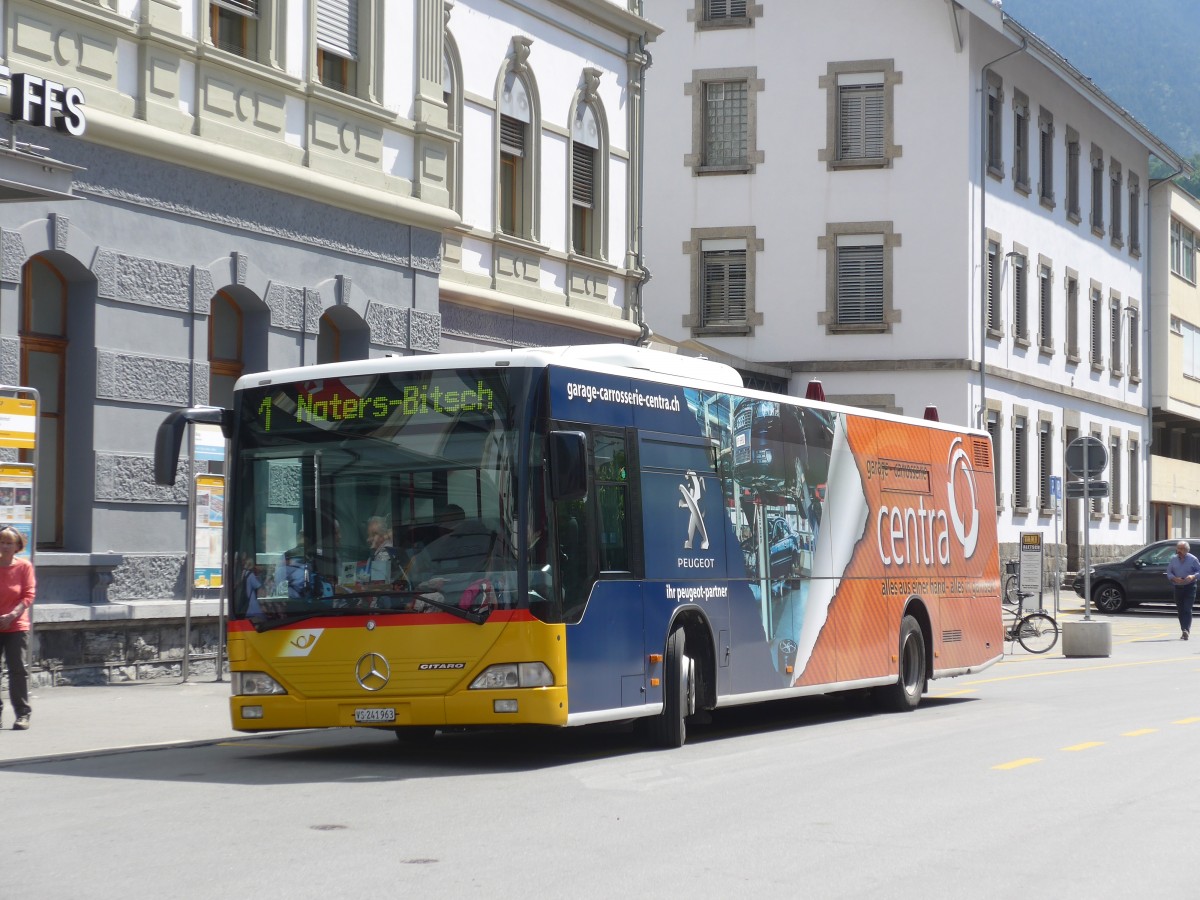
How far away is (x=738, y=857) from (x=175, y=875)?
100 inches

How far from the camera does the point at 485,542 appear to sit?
12.7 metres

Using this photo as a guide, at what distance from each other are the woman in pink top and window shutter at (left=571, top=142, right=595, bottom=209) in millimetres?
14408

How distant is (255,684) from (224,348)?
Result: 8286 millimetres

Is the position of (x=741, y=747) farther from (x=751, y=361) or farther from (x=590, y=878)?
(x=751, y=361)

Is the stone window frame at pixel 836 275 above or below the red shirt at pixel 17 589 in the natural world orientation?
above

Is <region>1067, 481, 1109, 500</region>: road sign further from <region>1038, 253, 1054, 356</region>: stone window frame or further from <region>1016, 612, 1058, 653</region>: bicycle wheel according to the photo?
<region>1038, 253, 1054, 356</region>: stone window frame

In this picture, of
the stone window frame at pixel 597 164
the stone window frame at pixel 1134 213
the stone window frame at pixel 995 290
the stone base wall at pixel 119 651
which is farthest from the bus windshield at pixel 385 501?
the stone window frame at pixel 1134 213

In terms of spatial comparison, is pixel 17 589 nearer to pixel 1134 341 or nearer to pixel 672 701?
pixel 672 701

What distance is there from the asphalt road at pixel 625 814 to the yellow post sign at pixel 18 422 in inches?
102

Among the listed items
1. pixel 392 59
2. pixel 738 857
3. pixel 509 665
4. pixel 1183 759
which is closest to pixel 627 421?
pixel 509 665

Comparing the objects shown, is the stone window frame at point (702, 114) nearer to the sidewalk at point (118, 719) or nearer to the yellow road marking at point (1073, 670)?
the yellow road marking at point (1073, 670)

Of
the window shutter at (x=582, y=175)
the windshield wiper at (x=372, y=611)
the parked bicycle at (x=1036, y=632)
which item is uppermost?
the window shutter at (x=582, y=175)

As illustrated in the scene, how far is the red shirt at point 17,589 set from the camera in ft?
48.7

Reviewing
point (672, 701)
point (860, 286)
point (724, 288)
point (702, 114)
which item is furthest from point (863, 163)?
point (672, 701)
